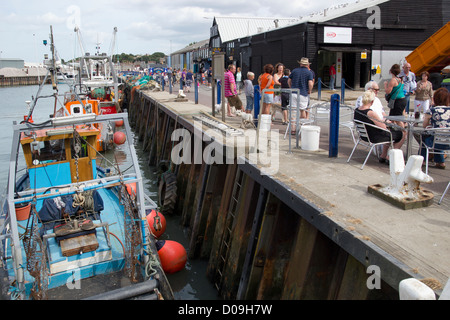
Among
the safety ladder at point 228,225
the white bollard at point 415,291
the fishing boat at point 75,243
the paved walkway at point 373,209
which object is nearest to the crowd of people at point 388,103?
the paved walkway at point 373,209

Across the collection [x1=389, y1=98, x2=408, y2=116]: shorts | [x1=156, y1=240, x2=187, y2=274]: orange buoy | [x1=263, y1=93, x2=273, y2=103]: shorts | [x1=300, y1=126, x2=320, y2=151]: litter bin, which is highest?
[x1=263, y1=93, x2=273, y2=103]: shorts

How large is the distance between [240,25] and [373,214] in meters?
44.4

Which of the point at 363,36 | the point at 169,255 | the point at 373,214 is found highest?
the point at 363,36

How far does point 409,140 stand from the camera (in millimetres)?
5809

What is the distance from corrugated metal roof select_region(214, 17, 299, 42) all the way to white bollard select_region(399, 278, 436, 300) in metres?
43.2

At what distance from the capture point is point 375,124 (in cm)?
649

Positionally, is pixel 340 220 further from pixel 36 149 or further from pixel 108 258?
pixel 36 149

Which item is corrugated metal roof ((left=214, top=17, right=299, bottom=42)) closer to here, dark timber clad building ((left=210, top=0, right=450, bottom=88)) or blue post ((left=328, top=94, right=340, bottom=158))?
dark timber clad building ((left=210, top=0, right=450, bottom=88))

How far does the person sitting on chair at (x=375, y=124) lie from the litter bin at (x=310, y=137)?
3.29 feet

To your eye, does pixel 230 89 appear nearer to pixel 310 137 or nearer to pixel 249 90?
pixel 249 90

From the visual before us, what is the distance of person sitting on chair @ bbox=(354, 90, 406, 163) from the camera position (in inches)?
250

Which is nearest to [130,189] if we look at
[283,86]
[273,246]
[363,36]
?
[273,246]

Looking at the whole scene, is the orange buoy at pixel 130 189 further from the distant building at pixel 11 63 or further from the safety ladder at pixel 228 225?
the distant building at pixel 11 63

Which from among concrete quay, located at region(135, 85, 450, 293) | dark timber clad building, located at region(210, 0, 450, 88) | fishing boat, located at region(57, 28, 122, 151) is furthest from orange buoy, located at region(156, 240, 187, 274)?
dark timber clad building, located at region(210, 0, 450, 88)
